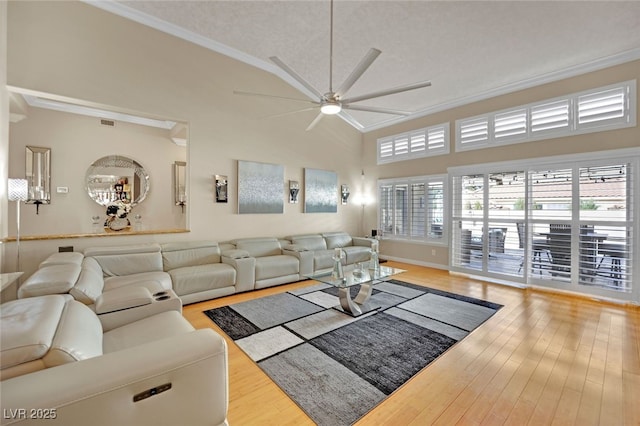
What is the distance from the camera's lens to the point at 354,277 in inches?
144

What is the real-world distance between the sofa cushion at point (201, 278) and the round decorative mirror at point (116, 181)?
2.53 metres

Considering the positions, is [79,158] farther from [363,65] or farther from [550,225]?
[550,225]

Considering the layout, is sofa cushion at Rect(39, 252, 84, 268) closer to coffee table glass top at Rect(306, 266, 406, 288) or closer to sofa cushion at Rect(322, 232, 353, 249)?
coffee table glass top at Rect(306, 266, 406, 288)

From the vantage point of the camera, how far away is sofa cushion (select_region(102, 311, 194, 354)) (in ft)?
6.02

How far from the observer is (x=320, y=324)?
3.20 meters

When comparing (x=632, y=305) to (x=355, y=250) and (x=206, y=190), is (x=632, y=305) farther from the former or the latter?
(x=206, y=190)

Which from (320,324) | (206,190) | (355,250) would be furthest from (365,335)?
(206,190)

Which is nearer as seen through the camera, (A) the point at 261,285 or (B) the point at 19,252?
(B) the point at 19,252

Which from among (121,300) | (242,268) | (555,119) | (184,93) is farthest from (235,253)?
(555,119)

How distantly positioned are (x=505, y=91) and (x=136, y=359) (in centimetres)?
646

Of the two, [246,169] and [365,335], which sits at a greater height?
[246,169]

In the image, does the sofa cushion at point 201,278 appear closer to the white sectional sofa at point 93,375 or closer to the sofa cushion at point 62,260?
the sofa cushion at point 62,260

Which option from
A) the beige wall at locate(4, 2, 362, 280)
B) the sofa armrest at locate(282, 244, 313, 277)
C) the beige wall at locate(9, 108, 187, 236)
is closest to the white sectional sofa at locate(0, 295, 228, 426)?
the beige wall at locate(4, 2, 362, 280)

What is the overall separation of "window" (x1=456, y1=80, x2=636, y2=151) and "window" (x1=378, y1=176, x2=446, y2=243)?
3.54 feet
